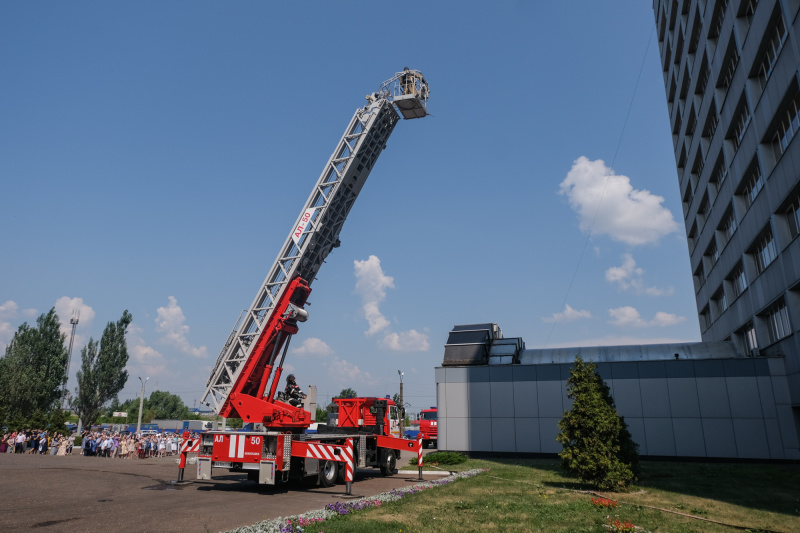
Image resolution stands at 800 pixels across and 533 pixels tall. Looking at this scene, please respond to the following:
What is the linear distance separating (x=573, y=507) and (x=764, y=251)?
20.3 m

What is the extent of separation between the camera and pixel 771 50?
2130 cm

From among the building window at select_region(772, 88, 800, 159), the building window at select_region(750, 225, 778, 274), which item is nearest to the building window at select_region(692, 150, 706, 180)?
the building window at select_region(750, 225, 778, 274)

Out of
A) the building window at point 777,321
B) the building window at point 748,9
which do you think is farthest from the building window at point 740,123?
the building window at point 777,321

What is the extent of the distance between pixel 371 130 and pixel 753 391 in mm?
22230

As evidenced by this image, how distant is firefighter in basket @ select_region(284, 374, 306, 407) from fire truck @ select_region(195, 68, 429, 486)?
8cm

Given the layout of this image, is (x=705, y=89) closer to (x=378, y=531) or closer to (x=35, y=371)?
(x=378, y=531)

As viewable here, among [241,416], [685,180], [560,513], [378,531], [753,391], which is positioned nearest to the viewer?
[378,531]

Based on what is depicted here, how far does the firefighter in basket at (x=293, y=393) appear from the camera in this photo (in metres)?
17.9

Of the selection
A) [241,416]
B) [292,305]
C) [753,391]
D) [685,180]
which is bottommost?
[241,416]

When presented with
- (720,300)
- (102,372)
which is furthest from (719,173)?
(102,372)

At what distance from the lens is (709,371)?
25.5 meters

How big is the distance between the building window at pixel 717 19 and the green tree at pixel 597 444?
909 inches

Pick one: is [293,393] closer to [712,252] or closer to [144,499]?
[144,499]

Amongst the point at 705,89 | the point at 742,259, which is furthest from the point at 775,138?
the point at 705,89
